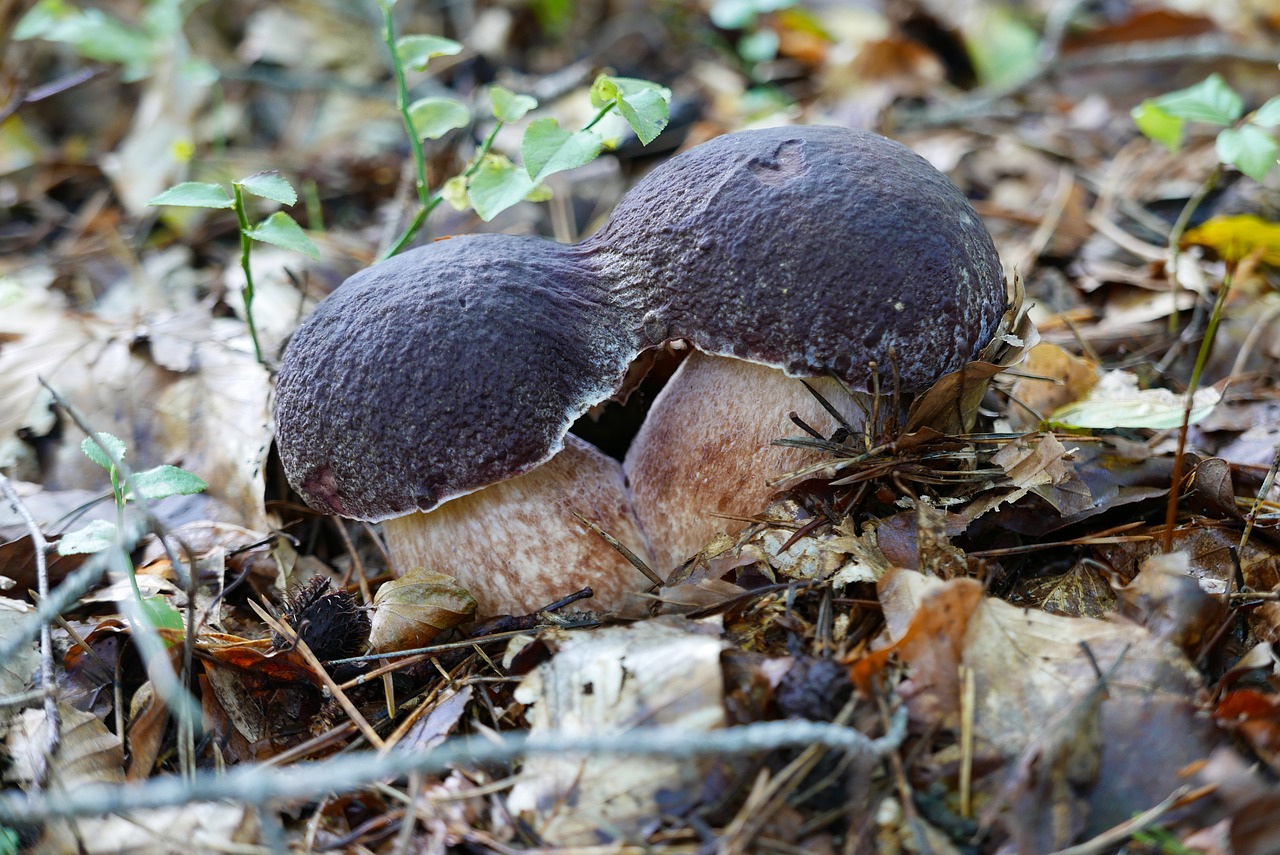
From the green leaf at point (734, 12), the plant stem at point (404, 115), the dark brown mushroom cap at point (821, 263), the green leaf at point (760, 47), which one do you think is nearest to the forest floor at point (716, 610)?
the plant stem at point (404, 115)

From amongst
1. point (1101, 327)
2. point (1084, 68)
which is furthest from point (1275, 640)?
point (1084, 68)

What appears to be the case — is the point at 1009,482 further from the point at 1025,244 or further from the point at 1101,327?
the point at 1025,244

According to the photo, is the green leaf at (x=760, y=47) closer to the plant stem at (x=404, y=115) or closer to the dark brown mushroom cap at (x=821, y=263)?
the plant stem at (x=404, y=115)

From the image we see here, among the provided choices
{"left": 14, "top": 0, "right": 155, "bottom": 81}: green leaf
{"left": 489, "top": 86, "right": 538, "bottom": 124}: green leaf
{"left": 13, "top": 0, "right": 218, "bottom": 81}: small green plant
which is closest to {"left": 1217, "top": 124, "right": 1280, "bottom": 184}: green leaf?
{"left": 489, "top": 86, "right": 538, "bottom": 124}: green leaf

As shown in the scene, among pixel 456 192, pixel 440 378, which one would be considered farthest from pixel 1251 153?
pixel 440 378

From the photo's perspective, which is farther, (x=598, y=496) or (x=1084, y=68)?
(x=1084, y=68)

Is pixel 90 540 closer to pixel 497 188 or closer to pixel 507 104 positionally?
pixel 497 188
